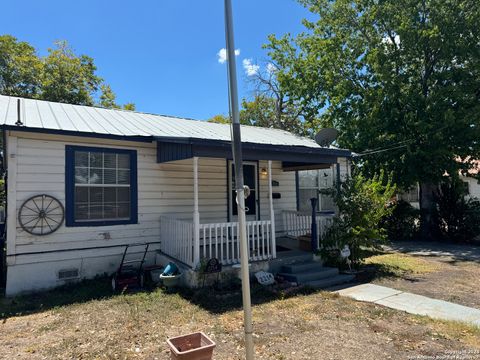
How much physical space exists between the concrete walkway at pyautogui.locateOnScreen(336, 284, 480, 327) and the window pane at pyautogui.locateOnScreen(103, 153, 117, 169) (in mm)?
5290

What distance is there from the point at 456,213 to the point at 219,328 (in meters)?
11.6

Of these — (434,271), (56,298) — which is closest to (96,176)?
(56,298)

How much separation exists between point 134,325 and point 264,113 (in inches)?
992

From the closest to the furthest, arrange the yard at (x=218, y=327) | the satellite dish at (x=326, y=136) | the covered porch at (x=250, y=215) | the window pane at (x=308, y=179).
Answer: the yard at (x=218, y=327)
the covered porch at (x=250, y=215)
the satellite dish at (x=326, y=136)
the window pane at (x=308, y=179)

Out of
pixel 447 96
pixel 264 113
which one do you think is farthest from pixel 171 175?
pixel 264 113

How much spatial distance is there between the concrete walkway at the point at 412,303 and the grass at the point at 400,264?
1.48 meters

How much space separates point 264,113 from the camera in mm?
28547

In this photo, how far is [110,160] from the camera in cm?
742

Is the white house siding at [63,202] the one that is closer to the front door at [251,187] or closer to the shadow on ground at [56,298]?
the shadow on ground at [56,298]

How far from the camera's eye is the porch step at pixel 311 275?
22.7 feet

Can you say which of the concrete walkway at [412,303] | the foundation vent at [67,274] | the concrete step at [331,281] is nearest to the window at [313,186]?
the concrete step at [331,281]

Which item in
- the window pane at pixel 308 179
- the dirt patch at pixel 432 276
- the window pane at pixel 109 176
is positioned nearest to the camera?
the dirt patch at pixel 432 276

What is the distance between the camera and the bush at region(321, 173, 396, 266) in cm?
780

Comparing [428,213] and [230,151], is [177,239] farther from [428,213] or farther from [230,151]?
[428,213]
